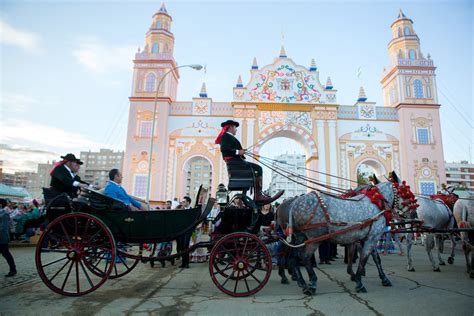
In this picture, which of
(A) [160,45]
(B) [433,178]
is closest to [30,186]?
(A) [160,45]

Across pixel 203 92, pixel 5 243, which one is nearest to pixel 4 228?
pixel 5 243

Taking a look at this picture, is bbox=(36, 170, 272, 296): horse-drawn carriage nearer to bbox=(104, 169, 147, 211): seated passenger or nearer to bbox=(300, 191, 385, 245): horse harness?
bbox=(104, 169, 147, 211): seated passenger

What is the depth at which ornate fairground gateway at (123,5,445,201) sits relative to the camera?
20.9 metres

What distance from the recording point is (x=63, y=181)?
438cm

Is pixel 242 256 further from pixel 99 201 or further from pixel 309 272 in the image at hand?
pixel 99 201

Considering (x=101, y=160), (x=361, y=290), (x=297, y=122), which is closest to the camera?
(x=361, y=290)

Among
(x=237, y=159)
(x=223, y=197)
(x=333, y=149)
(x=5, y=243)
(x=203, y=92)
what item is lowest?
(x=5, y=243)

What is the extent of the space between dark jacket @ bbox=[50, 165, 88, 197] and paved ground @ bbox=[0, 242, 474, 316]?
5.08 feet

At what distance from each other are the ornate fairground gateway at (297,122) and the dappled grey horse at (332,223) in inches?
623

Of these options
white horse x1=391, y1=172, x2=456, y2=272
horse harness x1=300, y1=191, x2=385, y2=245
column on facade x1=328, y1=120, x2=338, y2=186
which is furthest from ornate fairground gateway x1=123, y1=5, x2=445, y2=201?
horse harness x1=300, y1=191, x2=385, y2=245

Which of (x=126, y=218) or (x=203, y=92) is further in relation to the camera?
(x=203, y=92)

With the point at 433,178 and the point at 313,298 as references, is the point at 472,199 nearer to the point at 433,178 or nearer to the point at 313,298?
the point at 313,298

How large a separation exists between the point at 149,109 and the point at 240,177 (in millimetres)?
18069

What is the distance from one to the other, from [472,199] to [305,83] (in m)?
17.5
